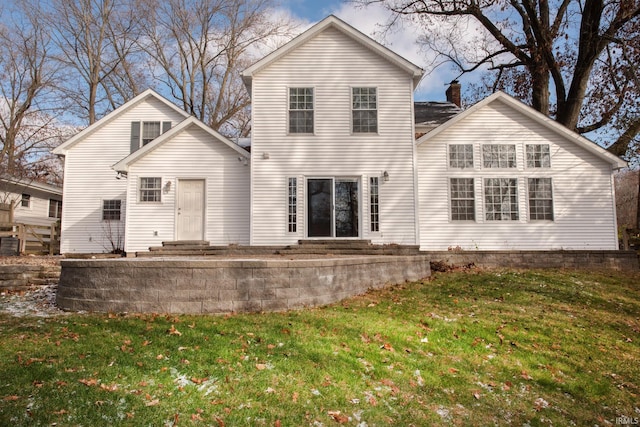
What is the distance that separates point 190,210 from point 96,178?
18.4 ft

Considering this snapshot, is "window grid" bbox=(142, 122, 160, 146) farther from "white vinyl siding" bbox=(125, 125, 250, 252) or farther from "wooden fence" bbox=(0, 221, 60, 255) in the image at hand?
"wooden fence" bbox=(0, 221, 60, 255)

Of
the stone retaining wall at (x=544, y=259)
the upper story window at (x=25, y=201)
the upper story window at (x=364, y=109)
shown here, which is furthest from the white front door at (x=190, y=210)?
the upper story window at (x=25, y=201)

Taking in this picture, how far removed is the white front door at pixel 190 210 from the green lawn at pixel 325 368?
25.4ft

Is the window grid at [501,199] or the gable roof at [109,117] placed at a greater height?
the gable roof at [109,117]

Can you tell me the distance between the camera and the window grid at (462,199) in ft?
45.5

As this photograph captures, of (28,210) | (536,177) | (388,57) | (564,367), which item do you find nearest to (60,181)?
(28,210)

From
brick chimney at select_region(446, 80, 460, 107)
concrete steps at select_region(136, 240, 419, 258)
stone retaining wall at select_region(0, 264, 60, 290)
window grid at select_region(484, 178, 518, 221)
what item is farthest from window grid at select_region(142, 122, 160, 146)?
brick chimney at select_region(446, 80, 460, 107)

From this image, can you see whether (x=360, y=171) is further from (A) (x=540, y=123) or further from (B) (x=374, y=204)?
(A) (x=540, y=123)

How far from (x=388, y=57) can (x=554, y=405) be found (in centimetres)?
1169

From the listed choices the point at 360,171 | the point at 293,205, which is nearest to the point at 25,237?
the point at 293,205

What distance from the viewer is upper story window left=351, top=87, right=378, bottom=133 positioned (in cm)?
1354

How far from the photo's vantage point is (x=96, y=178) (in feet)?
54.7

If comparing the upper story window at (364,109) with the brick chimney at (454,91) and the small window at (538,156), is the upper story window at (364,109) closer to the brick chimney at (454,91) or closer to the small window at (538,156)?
the small window at (538,156)

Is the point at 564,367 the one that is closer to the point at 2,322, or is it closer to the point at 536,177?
the point at 2,322
